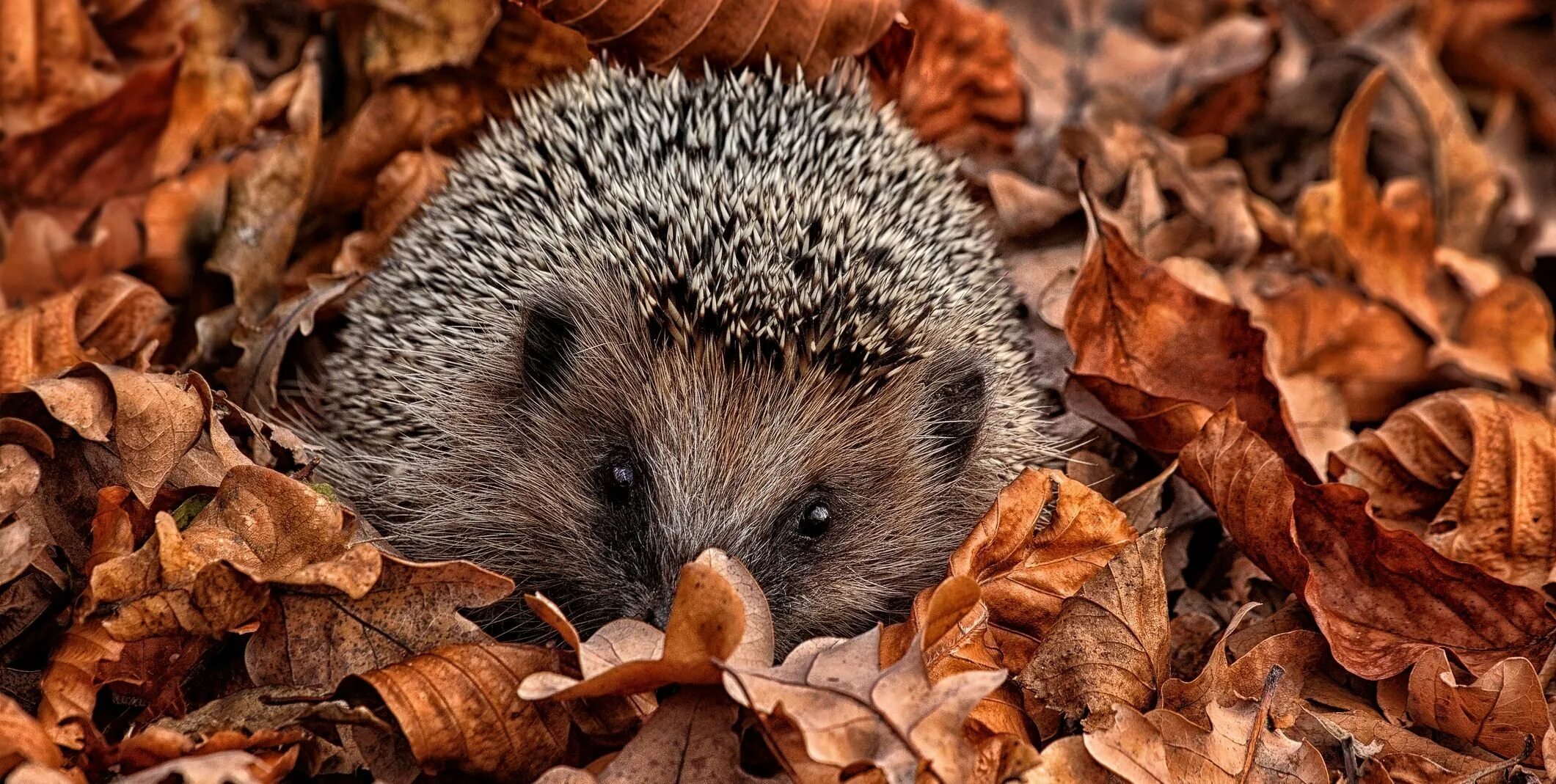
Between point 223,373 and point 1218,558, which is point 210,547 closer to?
point 223,373

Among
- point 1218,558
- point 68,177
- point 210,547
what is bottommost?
point 1218,558

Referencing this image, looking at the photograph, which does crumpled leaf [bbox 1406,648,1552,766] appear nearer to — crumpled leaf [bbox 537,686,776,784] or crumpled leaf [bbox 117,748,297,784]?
crumpled leaf [bbox 537,686,776,784]

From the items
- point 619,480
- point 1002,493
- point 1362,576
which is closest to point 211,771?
point 619,480

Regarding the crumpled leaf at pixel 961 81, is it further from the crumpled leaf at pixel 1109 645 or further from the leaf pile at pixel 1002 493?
the crumpled leaf at pixel 1109 645

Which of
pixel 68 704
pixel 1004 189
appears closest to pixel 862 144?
pixel 1004 189

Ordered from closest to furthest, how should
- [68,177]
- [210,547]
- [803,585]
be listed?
[210,547] < [803,585] < [68,177]

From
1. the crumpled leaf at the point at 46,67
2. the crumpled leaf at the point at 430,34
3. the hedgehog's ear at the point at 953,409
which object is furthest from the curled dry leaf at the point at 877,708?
the crumpled leaf at the point at 46,67

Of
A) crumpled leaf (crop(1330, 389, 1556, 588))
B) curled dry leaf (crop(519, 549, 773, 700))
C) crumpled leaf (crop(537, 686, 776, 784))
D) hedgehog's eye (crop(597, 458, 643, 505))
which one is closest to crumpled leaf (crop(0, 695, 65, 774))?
curled dry leaf (crop(519, 549, 773, 700))
